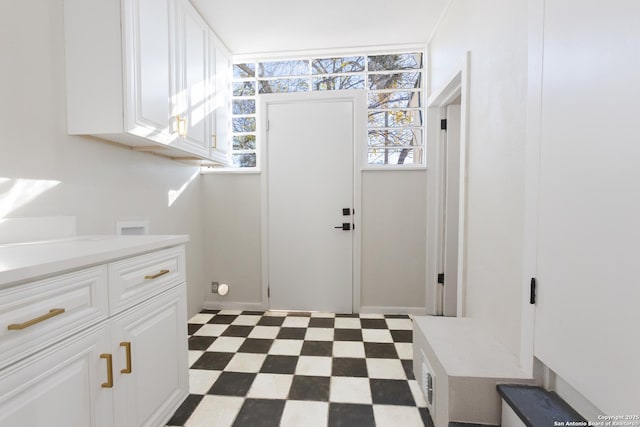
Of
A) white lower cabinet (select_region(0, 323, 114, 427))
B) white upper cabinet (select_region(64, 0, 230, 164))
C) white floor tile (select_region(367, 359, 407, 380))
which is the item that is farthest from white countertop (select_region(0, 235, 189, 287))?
white floor tile (select_region(367, 359, 407, 380))

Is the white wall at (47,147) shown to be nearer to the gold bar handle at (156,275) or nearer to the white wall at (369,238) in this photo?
the gold bar handle at (156,275)

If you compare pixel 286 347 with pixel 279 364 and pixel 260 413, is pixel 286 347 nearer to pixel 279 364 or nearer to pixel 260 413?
pixel 279 364

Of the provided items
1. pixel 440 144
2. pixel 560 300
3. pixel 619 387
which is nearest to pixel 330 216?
pixel 440 144

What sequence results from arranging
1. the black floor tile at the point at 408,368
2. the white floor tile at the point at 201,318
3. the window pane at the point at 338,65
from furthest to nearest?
the window pane at the point at 338,65 → the white floor tile at the point at 201,318 → the black floor tile at the point at 408,368

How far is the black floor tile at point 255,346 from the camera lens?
1998mm

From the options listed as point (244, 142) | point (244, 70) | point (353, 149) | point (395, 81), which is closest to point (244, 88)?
point (244, 70)

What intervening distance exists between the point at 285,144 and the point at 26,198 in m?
1.85

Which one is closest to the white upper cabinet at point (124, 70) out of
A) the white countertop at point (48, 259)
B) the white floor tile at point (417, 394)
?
the white countertop at point (48, 259)

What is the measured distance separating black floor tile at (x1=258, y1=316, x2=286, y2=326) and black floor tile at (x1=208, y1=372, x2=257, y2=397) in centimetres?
74

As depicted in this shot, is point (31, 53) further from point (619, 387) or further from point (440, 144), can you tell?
point (440, 144)

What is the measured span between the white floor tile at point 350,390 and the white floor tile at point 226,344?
80 cm

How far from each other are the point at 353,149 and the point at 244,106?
1205mm

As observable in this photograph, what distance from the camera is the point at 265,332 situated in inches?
90.7

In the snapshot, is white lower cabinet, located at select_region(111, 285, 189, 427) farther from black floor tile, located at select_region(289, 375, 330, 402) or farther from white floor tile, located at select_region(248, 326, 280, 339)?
white floor tile, located at select_region(248, 326, 280, 339)
